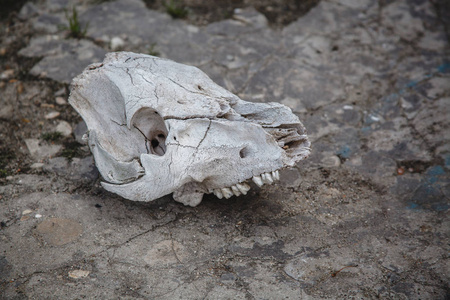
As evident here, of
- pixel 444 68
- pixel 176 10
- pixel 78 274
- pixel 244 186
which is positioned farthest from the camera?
pixel 176 10

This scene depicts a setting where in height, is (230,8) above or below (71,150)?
above

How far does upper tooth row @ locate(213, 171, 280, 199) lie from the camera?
253 cm

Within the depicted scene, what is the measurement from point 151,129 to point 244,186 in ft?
2.19

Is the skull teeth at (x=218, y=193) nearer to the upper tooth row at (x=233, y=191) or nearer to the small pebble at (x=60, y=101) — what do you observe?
the upper tooth row at (x=233, y=191)

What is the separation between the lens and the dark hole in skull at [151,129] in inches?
106

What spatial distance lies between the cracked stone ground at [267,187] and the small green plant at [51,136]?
0.04 m

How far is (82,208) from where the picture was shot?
9.23 feet

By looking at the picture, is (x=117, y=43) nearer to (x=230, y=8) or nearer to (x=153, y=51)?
(x=153, y=51)

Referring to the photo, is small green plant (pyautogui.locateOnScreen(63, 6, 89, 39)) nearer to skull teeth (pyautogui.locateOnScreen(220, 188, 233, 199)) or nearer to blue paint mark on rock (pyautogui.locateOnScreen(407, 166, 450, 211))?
skull teeth (pyautogui.locateOnScreen(220, 188, 233, 199))

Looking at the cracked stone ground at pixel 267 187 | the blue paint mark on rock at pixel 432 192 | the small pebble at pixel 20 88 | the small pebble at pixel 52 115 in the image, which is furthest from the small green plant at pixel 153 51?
the blue paint mark on rock at pixel 432 192

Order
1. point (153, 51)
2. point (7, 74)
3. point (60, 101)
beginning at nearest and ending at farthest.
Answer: point (60, 101)
point (7, 74)
point (153, 51)

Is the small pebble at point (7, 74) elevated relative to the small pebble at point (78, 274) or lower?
elevated

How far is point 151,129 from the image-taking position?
275 cm

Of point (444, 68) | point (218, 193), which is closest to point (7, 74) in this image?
point (218, 193)
